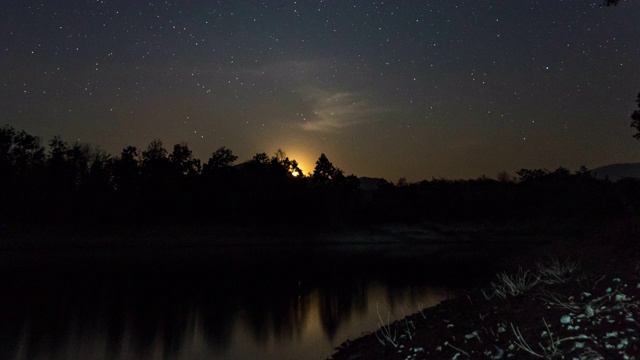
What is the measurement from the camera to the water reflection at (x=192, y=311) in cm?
1619

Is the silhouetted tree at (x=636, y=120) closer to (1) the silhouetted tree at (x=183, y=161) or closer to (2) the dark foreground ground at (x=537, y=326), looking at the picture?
(2) the dark foreground ground at (x=537, y=326)

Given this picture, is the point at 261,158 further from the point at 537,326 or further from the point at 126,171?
the point at 537,326

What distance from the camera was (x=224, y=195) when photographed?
301ft

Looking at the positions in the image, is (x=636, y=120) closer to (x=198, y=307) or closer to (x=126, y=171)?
(x=198, y=307)

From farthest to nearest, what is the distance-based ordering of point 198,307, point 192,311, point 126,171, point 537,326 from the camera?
point 126,171 < point 198,307 < point 192,311 < point 537,326

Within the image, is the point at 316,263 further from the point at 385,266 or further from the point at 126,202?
the point at 126,202

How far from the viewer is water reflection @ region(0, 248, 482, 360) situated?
53.1ft

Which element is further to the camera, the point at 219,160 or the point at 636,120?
the point at 219,160

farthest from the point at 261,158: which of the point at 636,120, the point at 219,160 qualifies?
the point at 636,120

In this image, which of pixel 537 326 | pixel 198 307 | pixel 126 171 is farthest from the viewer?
pixel 126 171

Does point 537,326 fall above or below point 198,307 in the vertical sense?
above

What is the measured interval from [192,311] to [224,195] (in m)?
70.2

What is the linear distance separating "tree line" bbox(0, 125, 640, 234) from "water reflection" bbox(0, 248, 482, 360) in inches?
1730

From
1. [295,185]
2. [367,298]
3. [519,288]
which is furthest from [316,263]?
[295,185]
